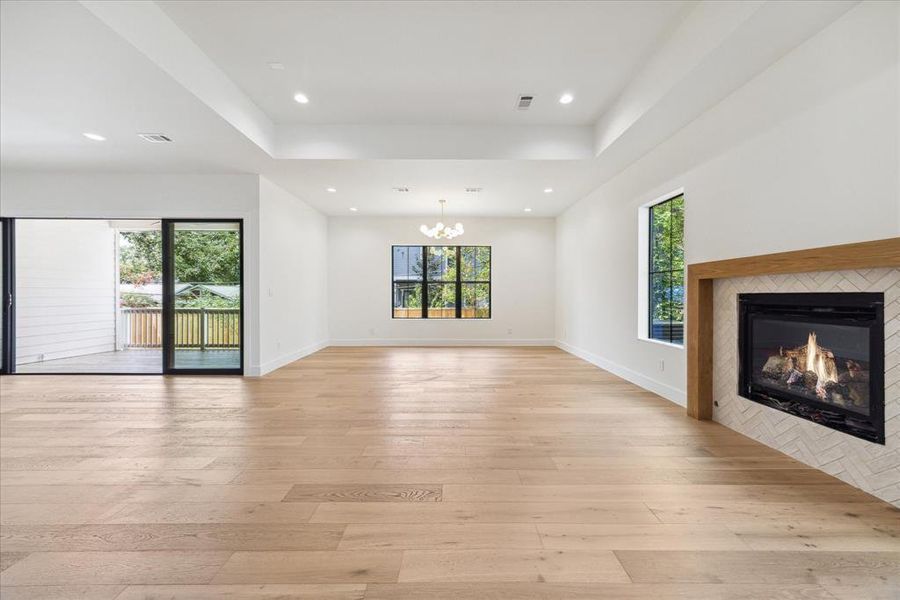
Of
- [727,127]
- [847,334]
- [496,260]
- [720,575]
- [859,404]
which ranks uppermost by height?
[727,127]

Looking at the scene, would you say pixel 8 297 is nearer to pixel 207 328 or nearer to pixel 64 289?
pixel 64 289

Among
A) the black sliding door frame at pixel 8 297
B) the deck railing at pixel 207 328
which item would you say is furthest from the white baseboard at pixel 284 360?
the black sliding door frame at pixel 8 297

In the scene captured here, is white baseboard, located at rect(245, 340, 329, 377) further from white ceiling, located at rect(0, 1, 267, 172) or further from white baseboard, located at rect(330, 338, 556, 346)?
white ceiling, located at rect(0, 1, 267, 172)

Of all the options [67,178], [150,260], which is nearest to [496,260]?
[67,178]

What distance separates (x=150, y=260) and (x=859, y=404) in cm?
1139

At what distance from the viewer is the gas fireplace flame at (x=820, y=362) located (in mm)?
2430

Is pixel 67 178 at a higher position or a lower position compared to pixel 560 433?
higher

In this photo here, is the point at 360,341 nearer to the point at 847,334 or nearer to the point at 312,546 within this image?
the point at 312,546

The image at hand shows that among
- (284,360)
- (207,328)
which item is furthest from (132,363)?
(284,360)

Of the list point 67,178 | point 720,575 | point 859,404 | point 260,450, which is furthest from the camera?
point 67,178

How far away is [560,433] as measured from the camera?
3.09 meters

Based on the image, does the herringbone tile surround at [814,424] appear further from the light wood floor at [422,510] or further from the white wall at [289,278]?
the white wall at [289,278]

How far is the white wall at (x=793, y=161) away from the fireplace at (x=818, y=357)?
1.28ft

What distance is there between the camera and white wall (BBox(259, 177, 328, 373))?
5559 millimetres
